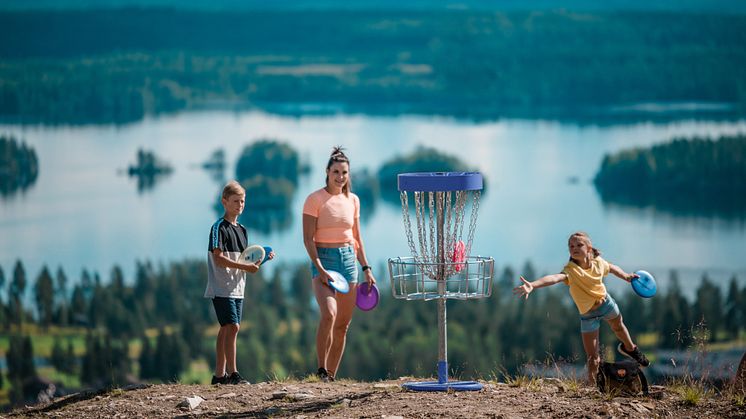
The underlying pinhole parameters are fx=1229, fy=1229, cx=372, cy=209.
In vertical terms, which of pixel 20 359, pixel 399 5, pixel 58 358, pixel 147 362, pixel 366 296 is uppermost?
pixel 399 5

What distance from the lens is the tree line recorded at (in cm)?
8675

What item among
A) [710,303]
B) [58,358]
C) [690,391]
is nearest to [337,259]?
[690,391]

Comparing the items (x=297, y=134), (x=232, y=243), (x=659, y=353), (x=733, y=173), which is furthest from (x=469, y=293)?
(x=297, y=134)

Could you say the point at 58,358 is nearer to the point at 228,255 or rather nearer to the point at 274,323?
the point at 274,323

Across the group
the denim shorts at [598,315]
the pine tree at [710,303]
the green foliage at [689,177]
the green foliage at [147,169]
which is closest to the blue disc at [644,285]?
the denim shorts at [598,315]

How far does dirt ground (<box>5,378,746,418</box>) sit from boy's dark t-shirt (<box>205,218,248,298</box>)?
0.87 meters

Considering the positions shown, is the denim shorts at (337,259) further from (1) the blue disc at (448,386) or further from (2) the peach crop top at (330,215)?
(1) the blue disc at (448,386)

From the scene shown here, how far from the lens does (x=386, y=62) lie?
120 metres

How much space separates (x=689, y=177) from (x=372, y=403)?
347ft

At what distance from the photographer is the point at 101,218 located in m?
116

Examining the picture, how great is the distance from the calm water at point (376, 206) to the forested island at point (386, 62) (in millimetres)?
2409

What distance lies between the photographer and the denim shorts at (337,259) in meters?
11.2

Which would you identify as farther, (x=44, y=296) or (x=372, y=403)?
(x=44, y=296)

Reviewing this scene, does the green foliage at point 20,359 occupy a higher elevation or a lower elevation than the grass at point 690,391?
lower
